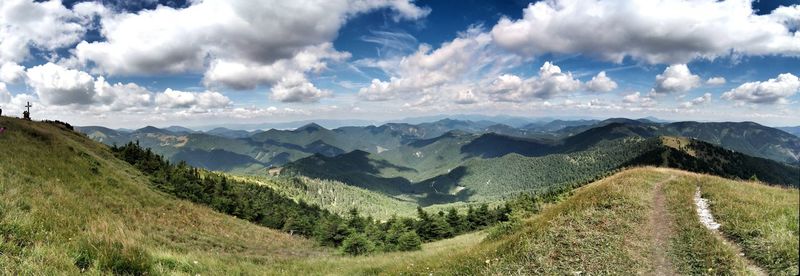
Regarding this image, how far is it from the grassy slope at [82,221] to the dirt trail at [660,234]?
15.0 metres

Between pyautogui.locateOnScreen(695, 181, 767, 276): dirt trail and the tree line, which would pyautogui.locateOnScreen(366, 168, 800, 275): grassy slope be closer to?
pyautogui.locateOnScreen(695, 181, 767, 276): dirt trail

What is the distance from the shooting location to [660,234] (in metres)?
15.1

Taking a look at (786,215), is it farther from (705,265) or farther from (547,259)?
(547,259)

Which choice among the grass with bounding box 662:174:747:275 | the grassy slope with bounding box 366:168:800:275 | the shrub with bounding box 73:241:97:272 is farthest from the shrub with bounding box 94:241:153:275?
the grass with bounding box 662:174:747:275

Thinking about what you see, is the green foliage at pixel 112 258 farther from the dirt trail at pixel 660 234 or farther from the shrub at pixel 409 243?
the shrub at pixel 409 243

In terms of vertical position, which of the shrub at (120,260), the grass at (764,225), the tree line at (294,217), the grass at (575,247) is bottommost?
the tree line at (294,217)

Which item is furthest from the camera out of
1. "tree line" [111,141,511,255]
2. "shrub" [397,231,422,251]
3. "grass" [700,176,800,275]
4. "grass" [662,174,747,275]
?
"tree line" [111,141,511,255]

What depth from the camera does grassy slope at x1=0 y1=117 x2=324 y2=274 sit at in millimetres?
10180

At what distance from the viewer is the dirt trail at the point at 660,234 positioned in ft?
40.1

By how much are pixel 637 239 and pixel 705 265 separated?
10.4 ft

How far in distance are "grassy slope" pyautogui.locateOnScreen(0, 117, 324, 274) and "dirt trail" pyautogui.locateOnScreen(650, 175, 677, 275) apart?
14972mm

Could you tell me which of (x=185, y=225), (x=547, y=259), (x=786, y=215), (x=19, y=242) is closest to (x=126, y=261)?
(x=19, y=242)

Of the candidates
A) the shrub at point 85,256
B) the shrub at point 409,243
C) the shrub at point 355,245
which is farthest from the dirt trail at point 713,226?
the shrub at point 355,245

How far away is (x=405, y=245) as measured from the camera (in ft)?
147
